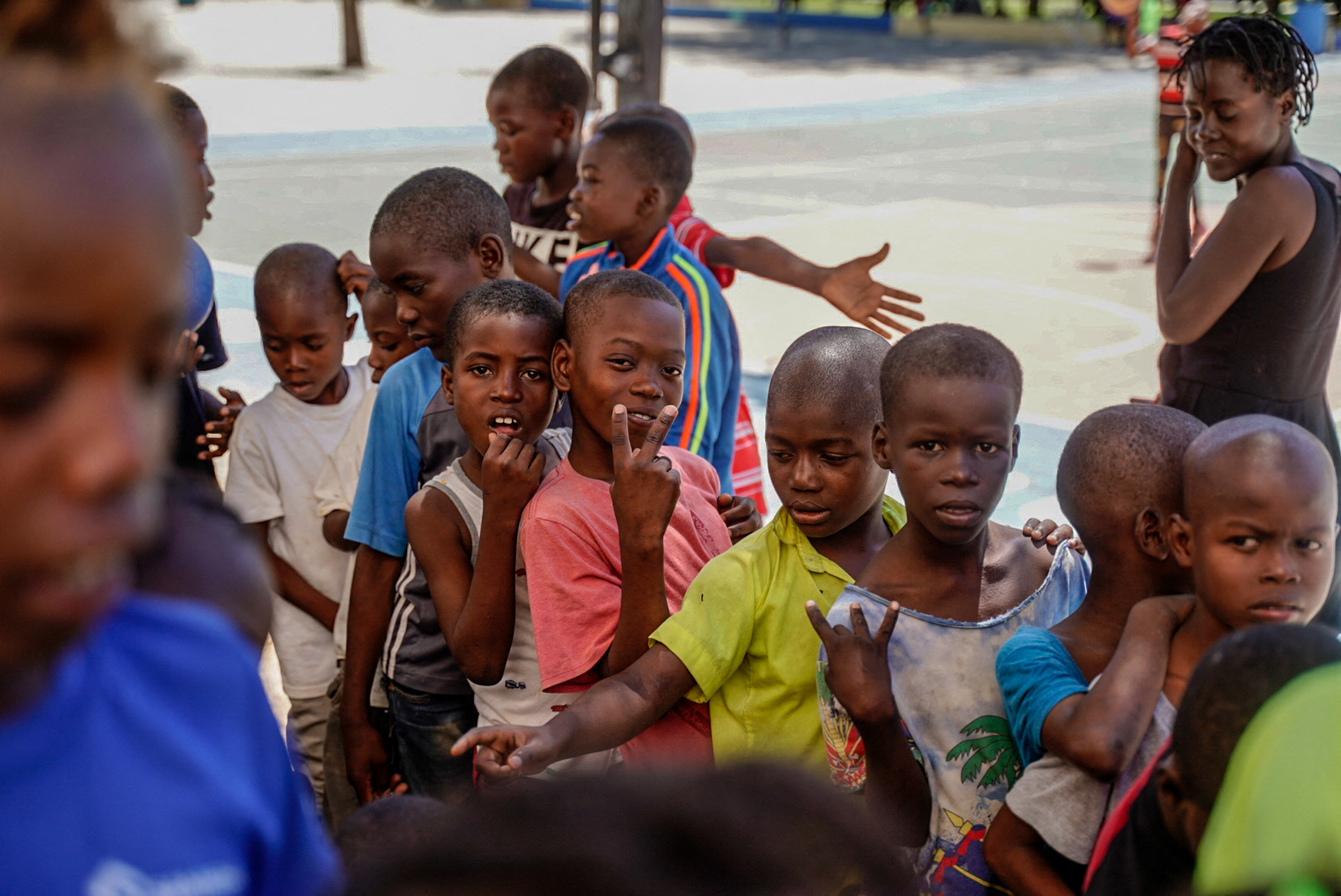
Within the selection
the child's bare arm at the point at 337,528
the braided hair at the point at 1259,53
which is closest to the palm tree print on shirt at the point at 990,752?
the child's bare arm at the point at 337,528

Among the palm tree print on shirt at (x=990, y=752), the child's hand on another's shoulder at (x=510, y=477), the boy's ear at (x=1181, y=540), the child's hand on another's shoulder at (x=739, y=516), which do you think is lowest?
the palm tree print on shirt at (x=990, y=752)

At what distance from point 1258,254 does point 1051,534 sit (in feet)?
3.79

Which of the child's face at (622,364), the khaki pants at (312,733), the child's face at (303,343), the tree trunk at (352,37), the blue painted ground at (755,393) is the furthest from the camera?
the tree trunk at (352,37)

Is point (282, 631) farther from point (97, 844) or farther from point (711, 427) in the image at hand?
point (97, 844)

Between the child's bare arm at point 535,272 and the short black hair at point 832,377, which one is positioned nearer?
the short black hair at point 832,377

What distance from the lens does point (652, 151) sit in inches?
157

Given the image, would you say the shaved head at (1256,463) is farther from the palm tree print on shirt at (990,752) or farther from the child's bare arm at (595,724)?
the child's bare arm at (595,724)

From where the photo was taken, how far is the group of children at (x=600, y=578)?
2.30 feet

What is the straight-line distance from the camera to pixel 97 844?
0.82 meters

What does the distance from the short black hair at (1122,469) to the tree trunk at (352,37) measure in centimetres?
2519

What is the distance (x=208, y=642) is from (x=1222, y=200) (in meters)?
13.7

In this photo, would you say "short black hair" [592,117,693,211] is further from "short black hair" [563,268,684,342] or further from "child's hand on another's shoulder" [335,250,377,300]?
"short black hair" [563,268,684,342]

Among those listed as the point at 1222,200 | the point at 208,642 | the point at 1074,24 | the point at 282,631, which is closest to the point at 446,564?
the point at 282,631

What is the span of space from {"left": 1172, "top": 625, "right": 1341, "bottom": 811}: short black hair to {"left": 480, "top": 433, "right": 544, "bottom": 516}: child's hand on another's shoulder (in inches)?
53.7
